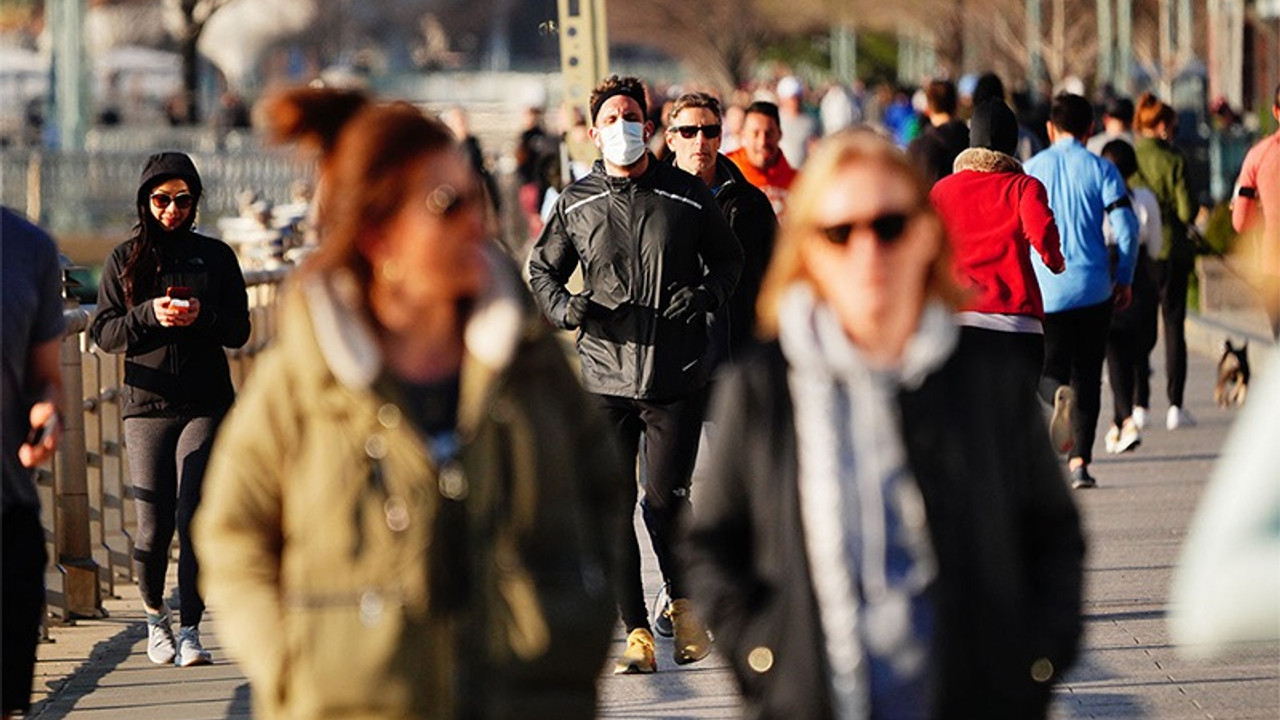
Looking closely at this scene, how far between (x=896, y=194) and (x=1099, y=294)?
8.75 meters

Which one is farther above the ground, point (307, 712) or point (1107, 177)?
point (1107, 177)

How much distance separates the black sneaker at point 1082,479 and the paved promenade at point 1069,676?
1577 millimetres

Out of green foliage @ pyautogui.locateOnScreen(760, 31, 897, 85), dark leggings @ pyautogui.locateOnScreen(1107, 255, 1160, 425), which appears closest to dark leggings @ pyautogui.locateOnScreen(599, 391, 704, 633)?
dark leggings @ pyautogui.locateOnScreen(1107, 255, 1160, 425)

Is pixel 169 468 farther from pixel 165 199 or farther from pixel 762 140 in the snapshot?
pixel 762 140

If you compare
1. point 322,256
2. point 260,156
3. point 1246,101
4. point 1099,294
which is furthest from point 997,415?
point 1246,101

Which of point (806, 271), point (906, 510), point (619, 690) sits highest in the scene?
point (806, 271)

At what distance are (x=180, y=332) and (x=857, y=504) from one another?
5.49 meters

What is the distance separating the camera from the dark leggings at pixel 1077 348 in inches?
511

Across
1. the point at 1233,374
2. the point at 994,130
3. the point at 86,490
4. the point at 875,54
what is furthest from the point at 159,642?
the point at 875,54

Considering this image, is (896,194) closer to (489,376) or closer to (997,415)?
(997,415)

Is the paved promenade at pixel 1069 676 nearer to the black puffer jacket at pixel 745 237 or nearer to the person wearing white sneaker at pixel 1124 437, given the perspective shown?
the black puffer jacket at pixel 745 237

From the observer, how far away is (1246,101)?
49.8 m

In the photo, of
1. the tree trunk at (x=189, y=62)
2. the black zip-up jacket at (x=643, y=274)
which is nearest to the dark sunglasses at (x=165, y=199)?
the black zip-up jacket at (x=643, y=274)

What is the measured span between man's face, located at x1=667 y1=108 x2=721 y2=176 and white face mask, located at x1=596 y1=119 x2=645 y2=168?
0.87m
